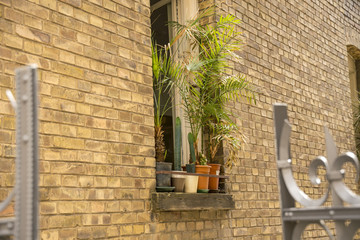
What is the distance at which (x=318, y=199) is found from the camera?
1.40 meters

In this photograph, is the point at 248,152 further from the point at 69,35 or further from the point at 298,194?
the point at 298,194

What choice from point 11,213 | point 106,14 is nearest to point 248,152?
point 106,14

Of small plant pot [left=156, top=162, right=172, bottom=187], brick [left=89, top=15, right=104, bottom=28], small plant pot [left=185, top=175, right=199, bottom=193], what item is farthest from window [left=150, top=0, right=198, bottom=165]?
brick [left=89, top=15, right=104, bottom=28]

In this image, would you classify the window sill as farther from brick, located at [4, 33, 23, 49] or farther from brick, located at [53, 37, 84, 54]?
brick, located at [4, 33, 23, 49]

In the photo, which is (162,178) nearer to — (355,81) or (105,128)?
(105,128)

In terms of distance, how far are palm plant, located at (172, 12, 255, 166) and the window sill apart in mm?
333

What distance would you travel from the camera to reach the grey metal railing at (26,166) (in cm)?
131

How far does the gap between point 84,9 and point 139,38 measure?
0.51 metres

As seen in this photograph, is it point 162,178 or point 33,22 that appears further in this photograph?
point 162,178

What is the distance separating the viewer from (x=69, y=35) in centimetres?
310

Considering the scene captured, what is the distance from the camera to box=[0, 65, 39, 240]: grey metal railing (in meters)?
1.31

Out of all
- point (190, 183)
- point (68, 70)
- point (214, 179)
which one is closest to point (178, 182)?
point (190, 183)

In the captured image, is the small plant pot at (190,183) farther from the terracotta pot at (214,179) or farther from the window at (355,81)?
the window at (355,81)

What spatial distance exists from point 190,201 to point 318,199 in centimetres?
239
